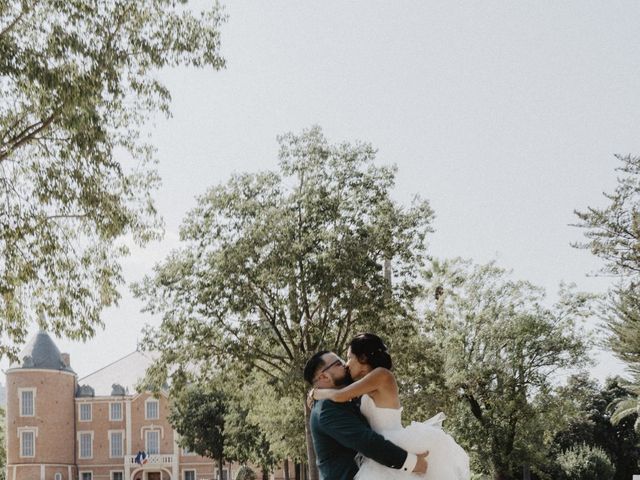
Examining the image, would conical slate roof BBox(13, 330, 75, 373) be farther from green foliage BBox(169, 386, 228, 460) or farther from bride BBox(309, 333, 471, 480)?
bride BBox(309, 333, 471, 480)

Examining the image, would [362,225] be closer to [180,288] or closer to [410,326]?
[410,326]

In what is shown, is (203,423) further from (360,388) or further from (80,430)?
(360,388)

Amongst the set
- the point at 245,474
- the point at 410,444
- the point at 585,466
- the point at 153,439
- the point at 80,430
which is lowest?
the point at 410,444

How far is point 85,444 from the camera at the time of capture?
277ft

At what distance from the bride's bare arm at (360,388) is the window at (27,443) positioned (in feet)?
264

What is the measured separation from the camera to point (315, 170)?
28.6 metres

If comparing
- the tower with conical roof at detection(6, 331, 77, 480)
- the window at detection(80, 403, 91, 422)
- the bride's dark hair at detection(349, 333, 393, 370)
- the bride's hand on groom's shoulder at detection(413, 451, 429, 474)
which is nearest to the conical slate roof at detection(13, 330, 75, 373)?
the tower with conical roof at detection(6, 331, 77, 480)

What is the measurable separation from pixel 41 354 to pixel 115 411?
8.52 metres

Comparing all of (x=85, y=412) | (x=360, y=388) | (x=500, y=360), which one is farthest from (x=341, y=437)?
(x=85, y=412)

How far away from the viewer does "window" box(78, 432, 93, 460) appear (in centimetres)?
8412

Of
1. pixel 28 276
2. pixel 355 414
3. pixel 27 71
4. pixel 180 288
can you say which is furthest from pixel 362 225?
pixel 355 414

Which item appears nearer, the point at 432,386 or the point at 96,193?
the point at 96,193

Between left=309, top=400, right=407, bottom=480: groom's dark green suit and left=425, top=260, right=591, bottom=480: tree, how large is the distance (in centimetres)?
3562

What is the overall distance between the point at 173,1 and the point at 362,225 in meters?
11.9
